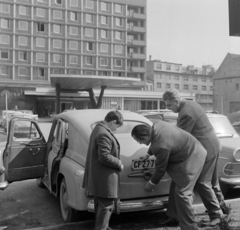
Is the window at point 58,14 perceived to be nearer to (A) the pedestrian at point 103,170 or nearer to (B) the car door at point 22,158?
(B) the car door at point 22,158

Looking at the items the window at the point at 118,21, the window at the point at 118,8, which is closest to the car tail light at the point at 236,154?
the window at the point at 118,21

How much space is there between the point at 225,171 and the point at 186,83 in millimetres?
98812

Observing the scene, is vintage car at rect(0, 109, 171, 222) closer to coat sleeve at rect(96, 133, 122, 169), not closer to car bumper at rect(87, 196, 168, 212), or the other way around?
car bumper at rect(87, 196, 168, 212)

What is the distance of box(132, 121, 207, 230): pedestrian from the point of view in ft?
11.9

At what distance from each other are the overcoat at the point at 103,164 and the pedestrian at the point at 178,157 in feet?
1.07

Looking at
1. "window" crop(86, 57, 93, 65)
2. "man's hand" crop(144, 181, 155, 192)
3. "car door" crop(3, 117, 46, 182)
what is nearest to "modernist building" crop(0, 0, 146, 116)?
"window" crop(86, 57, 93, 65)

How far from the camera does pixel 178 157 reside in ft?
12.3

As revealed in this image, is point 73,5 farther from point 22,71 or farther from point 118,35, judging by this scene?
point 22,71

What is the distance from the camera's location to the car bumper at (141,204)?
13.8ft

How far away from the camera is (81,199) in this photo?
4.20 metres

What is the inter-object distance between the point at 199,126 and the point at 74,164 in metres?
1.87

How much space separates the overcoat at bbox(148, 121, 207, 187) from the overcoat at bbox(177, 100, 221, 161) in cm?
55

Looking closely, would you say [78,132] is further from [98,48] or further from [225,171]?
[98,48]

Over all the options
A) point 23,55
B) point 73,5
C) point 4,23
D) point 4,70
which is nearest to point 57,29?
point 73,5
